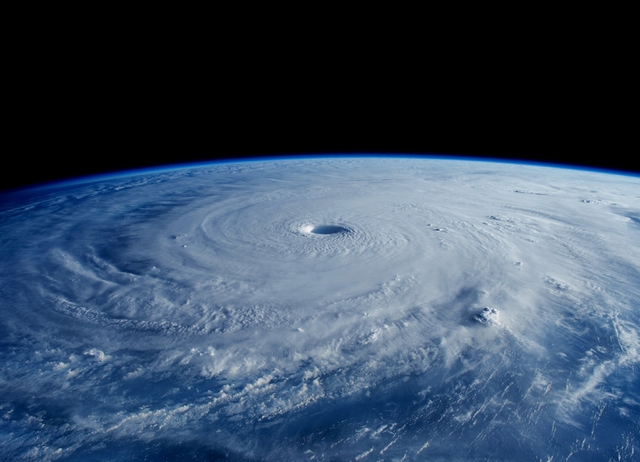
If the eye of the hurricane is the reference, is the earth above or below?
below

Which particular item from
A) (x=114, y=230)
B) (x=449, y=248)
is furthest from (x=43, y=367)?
(x=449, y=248)

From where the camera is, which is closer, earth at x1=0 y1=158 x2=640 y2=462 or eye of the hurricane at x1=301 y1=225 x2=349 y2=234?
earth at x1=0 y1=158 x2=640 y2=462

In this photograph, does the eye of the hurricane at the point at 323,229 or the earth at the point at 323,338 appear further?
the eye of the hurricane at the point at 323,229

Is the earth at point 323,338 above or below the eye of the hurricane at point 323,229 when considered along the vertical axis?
below

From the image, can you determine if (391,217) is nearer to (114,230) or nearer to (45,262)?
(114,230)
